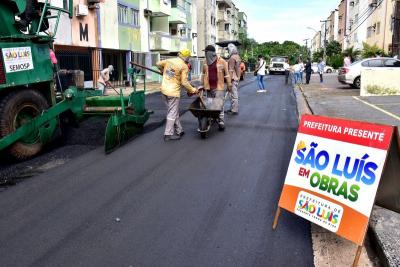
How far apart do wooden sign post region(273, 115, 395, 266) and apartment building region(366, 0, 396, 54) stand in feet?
129

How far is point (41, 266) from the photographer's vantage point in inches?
145

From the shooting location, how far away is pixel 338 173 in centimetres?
389

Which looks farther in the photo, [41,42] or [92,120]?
[92,120]

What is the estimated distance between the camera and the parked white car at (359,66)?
21.1m

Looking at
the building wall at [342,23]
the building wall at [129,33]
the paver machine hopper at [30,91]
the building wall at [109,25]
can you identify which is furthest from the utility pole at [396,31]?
the building wall at [342,23]

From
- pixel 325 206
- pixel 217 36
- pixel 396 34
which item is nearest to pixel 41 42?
pixel 325 206

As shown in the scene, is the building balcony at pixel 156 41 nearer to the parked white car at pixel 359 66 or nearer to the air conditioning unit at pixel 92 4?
the air conditioning unit at pixel 92 4

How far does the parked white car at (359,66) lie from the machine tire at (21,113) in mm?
17768

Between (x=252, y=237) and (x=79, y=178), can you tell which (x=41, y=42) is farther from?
(x=252, y=237)

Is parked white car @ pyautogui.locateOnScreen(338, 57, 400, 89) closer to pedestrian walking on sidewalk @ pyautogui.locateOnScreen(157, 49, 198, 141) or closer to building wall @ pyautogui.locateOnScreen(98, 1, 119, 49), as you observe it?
building wall @ pyautogui.locateOnScreen(98, 1, 119, 49)

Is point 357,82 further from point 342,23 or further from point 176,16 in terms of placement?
point 342,23

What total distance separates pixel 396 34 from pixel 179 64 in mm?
35983

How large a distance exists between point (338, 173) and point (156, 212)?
207cm

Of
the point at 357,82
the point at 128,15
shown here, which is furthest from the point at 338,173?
the point at 128,15
